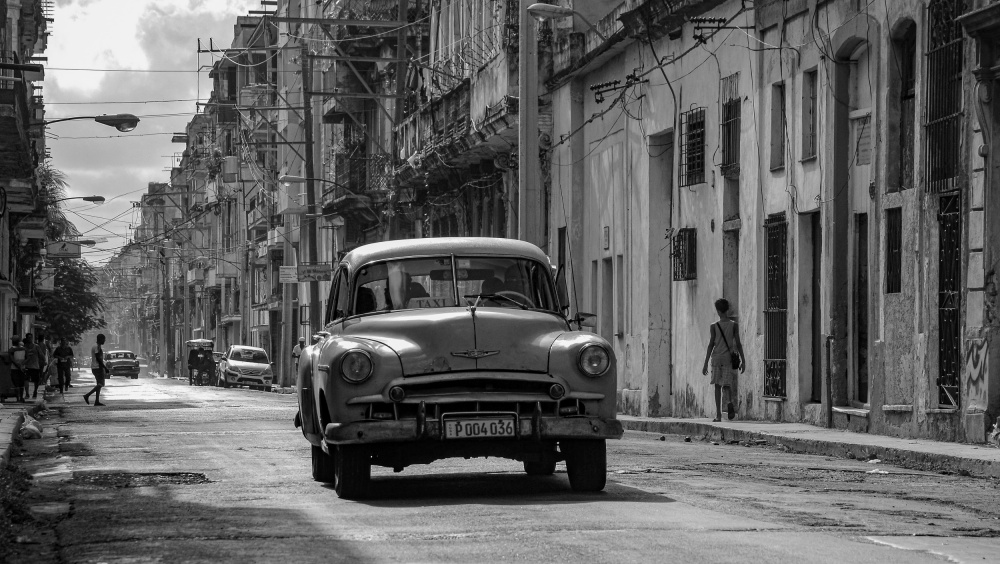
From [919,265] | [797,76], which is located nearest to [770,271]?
[797,76]

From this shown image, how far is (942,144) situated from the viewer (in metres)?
21.0

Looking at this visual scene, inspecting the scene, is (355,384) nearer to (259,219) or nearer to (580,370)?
(580,370)

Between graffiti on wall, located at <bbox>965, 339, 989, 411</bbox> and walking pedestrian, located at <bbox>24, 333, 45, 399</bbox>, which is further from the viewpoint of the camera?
walking pedestrian, located at <bbox>24, 333, 45, 399</bbox>

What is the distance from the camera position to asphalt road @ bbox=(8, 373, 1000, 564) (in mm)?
9211

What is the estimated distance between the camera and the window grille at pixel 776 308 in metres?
26.2

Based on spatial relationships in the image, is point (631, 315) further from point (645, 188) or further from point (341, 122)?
point (341, 122)

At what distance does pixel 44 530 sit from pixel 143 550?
1.57m

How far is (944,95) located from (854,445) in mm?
4360

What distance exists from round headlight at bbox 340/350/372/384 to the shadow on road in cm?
84

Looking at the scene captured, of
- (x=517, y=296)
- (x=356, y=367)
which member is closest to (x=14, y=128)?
(x=517, y=296)

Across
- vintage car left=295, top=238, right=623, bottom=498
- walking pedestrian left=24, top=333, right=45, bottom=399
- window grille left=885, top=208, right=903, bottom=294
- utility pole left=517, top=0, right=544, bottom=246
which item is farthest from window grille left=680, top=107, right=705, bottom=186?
vintage car left=295, top=238, right=623, bottom=498

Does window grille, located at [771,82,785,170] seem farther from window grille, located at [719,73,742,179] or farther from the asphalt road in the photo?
the asphalt road

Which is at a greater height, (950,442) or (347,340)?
(347,340)

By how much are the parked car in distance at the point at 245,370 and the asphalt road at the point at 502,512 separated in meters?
51.3
